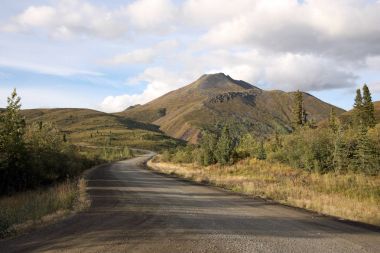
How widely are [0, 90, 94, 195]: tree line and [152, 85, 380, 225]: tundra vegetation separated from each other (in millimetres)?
12463

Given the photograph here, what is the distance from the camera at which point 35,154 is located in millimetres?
32406

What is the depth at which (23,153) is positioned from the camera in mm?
28953

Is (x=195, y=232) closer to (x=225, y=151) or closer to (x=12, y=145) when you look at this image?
(x=12, y=145)

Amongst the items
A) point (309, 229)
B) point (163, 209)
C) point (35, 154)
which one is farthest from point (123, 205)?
point (35, 154)

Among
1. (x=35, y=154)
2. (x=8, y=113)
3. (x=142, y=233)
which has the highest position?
(x=8, y=113)

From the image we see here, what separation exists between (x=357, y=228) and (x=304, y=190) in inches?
389

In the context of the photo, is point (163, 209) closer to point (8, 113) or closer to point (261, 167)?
point (8, 113)

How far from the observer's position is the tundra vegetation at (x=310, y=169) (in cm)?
1770

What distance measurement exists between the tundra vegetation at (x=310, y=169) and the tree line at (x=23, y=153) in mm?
12463

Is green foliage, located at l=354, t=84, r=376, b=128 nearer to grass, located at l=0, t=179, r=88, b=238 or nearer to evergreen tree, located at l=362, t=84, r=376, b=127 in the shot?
evergreen tree, located at l=362, t=84, r=376, b=127

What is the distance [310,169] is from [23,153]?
78.5ft

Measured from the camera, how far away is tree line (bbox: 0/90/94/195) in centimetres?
2755

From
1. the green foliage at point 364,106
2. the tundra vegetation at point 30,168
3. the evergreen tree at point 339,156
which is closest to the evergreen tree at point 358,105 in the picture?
the green foliage at point 364,106

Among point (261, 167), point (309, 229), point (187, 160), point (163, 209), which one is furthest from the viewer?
point (187, 160)
